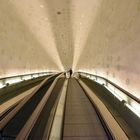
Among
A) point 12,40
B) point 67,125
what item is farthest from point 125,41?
point 12,40

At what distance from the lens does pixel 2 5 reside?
359 inches

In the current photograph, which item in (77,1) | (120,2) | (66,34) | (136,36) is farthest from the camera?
(66,34)

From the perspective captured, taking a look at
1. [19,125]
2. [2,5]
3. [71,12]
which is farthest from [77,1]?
[19,125]

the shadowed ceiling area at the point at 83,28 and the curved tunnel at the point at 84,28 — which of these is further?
the shadowed ceiling area at the point at 83,28

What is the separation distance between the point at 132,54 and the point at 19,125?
124 inches

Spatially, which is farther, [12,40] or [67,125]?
[12,40]

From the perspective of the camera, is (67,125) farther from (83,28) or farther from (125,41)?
(83,28)

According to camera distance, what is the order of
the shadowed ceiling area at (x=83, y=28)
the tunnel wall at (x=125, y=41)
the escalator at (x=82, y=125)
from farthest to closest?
the shadowed ceiling area at (x=83, y=28) → the tunnel wall at (x=125, y=41) → the escalator at (x=82, y=125)

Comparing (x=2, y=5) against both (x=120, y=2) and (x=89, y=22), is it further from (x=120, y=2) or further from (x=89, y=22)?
(x=89, y=22)

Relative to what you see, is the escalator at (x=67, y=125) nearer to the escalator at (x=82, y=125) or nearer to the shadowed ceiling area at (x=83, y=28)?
the escalator at (x=82, y=125)

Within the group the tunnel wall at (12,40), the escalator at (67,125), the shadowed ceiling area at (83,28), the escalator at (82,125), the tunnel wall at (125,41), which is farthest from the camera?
the tunnel wall at (12,40)

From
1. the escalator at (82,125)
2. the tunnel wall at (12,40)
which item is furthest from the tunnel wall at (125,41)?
the tunnel wall at (12,40)

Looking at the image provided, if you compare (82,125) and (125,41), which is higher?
(125,41)

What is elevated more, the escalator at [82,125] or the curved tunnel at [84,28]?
the curved tunnel at [84,28]
